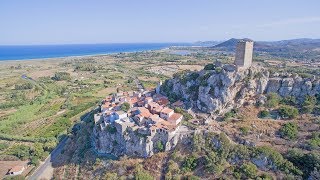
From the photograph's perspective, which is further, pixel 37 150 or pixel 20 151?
pixel 20 151

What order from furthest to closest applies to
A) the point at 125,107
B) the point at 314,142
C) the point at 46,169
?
the point at 125,107
the point at 46,169
the point at 314,142

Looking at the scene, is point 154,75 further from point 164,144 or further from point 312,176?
point 312,176

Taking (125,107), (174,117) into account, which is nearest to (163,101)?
(125,107)

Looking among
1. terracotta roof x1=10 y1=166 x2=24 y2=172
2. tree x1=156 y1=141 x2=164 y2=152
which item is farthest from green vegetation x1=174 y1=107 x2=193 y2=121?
terracotta roof x1=10 y1=166 x2=24 y2=172

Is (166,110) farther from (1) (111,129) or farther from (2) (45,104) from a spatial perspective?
(2) (45,104)

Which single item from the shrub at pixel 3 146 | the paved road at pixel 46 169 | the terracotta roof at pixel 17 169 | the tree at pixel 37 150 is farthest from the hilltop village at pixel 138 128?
the shrub at pixel 3 146

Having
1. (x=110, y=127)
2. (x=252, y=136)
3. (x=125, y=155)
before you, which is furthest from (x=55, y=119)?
(x=252, y=136)

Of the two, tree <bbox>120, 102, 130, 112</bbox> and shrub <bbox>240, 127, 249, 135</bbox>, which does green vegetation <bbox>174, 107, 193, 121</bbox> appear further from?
tree <bbox>120, 102, 130, 112</bbox>
